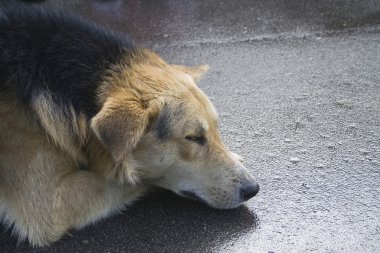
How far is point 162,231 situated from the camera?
3.21m

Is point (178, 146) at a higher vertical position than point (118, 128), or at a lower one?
lower

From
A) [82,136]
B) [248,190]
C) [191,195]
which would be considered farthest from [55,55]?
[248,190]

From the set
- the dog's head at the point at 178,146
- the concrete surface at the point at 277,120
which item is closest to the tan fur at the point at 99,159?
the dog's head at the point at 178,146

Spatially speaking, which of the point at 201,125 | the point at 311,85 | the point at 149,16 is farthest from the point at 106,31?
the point at 149,16

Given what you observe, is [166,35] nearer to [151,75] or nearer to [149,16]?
[149,16]

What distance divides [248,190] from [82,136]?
1134mm

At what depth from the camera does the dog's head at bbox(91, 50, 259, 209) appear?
303cm

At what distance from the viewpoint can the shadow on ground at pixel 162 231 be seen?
10.2ft

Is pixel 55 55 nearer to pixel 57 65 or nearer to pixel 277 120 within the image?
pixel 57 65

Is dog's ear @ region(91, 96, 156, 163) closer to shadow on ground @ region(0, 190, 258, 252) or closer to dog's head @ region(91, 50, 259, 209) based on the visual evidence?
dog's head @ region(91, 50, 259, 209)

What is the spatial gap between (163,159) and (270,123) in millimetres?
1534

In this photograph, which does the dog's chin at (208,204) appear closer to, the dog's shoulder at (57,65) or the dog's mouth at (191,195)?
the dog's mouth at (191,195)

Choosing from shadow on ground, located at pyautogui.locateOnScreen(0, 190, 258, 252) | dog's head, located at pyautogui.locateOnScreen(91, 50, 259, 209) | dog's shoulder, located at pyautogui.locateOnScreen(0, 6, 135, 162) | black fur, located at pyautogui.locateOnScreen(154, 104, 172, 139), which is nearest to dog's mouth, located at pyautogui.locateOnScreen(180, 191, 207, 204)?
dog's head, located at pyautogui.locateOnScreen(91, 50, 259, 209)

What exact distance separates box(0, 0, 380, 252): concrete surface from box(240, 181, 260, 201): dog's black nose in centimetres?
18
